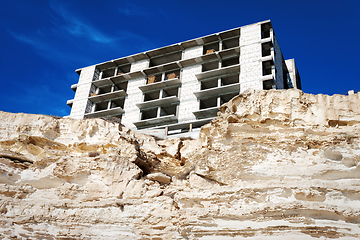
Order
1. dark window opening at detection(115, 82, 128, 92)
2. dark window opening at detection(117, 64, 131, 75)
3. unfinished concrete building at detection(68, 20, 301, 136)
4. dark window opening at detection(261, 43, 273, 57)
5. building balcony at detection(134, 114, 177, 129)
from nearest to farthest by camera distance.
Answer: unfinished concrete building at detection(68, 20, 301, 136) < dark window opening at detection(261, 43, 273, 57) < building balcony at detection(134, 114, 177, 129) < dark window opening at detection(115, 82, 128, 92) < dark window opening at detection(117, 64, 131, 75)

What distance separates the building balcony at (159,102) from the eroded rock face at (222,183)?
1878 cm

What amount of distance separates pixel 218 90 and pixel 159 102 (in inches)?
249

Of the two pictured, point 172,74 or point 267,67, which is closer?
point 267,67

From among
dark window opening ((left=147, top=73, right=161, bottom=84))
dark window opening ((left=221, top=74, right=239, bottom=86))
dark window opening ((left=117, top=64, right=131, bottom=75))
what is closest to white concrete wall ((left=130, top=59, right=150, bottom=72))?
dark window opening ((left=117, top=64, right=131, bottom=75))

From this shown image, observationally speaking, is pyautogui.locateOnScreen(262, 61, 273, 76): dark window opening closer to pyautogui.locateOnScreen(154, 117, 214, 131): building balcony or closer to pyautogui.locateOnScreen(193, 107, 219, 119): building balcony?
pyautogui.locateOnScreen(193, 107, 219, 119): building balcony

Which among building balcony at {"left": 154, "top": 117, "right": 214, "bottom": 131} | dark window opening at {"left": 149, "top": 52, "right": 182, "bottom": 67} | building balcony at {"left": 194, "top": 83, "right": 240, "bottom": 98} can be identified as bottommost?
building balcony at {"left": 154, "top": 117, "right": 214, "bottom": 131}

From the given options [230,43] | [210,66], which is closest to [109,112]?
[210,66]

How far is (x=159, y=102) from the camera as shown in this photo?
111 ft

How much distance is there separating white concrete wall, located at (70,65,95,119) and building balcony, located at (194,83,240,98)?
1312 cm

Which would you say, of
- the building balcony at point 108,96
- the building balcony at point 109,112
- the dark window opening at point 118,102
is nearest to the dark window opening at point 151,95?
the building balcony at point 108,96

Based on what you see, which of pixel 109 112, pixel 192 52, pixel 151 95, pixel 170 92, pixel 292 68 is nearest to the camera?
pixel 192 52

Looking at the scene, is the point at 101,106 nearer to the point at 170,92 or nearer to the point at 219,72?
the point at 170,92

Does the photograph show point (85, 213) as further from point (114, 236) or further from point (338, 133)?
point (338, 133)

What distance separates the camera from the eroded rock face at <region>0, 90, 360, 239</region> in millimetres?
8695
